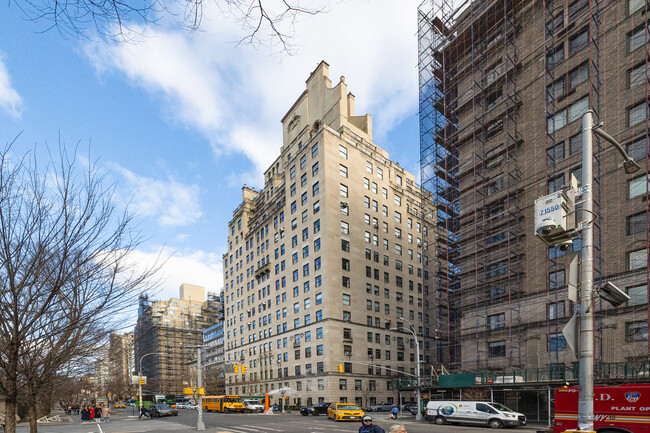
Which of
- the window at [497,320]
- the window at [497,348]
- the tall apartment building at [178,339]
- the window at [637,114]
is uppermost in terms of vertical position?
the window at [637,114]

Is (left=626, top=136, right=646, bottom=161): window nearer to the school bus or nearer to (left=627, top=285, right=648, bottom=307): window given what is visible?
(left=627, top=285, right=648, bottom=307): window

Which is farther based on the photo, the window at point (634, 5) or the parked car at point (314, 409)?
the parked car at point (314, 409)

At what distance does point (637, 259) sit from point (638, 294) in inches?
104

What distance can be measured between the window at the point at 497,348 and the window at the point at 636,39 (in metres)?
28.0

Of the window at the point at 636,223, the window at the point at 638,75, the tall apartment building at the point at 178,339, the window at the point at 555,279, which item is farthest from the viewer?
the tall apartment building at the point at 178,339


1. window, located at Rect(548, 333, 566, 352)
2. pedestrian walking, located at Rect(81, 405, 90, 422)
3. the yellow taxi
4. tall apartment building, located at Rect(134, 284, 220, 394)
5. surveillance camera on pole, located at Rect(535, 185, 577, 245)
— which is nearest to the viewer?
surveillance camera on pole, located at Rect(535, 185, 577, 245)

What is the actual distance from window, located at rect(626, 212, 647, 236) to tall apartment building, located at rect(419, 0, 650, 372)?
99mm

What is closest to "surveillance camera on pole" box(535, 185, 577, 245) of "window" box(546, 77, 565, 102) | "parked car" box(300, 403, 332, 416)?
"window" box(546, 77, 565, 102)

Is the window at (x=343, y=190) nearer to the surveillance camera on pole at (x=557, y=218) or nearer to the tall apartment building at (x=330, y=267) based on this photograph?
the tall apartment building at (x=330, y=267)

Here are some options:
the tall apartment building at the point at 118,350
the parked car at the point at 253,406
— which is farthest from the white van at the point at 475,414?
the parked car at the point at 253,406

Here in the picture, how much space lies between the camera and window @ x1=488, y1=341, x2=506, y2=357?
38.9 m

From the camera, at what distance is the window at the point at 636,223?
102ft

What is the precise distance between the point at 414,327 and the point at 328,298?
20.2 m

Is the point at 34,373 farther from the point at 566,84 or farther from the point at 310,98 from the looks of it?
the point at 310,98
